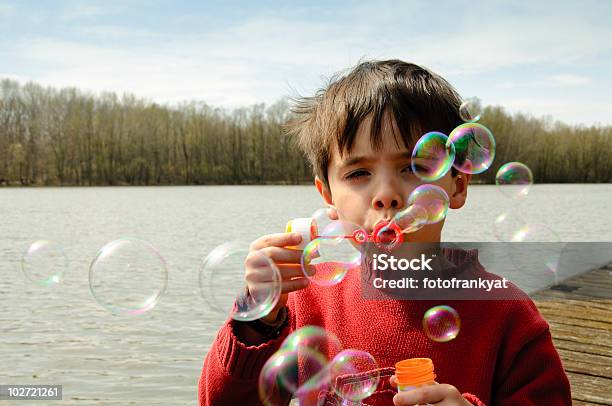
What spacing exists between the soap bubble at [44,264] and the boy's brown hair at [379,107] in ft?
8.34

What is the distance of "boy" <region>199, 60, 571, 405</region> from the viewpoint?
6.40 ft

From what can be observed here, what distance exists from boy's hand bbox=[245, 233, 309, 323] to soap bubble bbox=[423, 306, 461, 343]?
411mm

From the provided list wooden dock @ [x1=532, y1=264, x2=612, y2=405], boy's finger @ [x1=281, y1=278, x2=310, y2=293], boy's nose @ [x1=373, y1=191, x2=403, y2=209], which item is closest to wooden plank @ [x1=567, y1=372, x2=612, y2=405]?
wooden dock @ [x1=532, y1=264, x2=612, y2=405]

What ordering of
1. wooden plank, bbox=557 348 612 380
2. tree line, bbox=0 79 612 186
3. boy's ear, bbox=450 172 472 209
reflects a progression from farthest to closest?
tree line, bbox=0 79 612 186 < wooden plank, bbox=557 348 612 380 < boy's ear, bbox=450 172 472 209

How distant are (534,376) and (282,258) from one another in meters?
0.80

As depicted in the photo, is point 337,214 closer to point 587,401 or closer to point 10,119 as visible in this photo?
point 587,401

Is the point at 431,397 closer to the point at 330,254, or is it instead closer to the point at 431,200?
the point at 431,200

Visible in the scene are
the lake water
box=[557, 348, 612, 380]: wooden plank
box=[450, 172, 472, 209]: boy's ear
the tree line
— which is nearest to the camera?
box=[450, 172, 472, 209]: boy's ear

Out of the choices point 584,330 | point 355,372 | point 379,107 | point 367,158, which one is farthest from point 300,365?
point 584,330

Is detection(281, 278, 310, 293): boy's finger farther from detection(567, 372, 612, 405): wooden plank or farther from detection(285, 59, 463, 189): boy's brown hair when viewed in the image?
detection(567, 372, 612, 405): wooden plank

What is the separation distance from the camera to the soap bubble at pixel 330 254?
197 centimetres

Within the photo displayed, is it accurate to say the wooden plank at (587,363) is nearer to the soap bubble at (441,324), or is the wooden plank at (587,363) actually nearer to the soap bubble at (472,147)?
the soap bubble at (472,147)

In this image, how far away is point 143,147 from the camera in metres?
65.6

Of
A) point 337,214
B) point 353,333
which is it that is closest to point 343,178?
point 337,214
